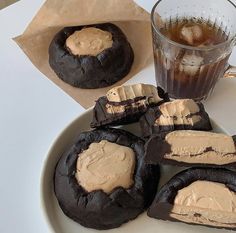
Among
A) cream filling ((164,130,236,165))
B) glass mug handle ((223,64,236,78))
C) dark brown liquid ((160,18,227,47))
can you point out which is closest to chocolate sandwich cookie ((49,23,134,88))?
dark brown liquid ((160,18,227,47))

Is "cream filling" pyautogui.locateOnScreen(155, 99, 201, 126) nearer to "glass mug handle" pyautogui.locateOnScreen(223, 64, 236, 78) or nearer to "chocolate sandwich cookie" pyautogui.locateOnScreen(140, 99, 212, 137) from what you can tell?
"chocolate sandwich cookie" pyautogui.locateOnScreen(140, 99, 212, 137)

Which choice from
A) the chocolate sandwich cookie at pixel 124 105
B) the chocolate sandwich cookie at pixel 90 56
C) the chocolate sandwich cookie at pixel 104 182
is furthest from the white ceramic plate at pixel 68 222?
the chocolate sandwich cookie at pixel 90 56

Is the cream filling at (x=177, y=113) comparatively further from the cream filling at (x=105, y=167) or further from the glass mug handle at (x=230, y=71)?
the glass mug handle at (x=230, y=71)

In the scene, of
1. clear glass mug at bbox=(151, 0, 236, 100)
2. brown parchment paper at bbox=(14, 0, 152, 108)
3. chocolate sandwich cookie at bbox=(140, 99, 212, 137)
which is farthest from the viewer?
brown parchment paper at bbox=(14, 0, 152, 108)

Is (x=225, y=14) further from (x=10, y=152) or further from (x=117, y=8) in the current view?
(x=10, y=152)

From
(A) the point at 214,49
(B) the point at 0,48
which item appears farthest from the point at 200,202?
(B) the point at 0,48

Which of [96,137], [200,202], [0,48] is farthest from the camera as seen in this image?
[0,48]
